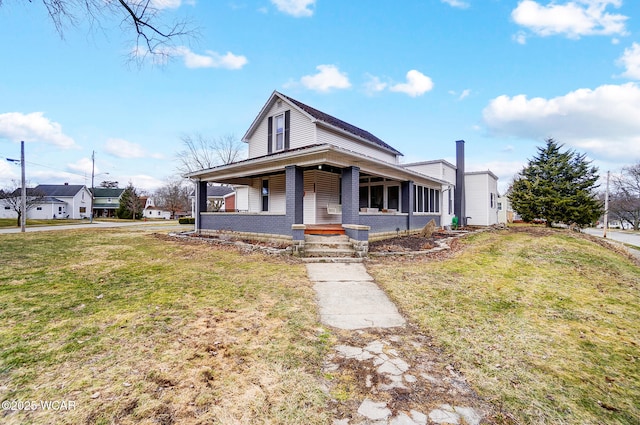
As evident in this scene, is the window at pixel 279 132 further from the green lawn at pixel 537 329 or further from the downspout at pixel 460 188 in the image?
the downspout at pixel 460 188

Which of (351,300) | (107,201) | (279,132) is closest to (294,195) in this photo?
(279,132)

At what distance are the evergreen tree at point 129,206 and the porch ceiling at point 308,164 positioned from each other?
40185mm

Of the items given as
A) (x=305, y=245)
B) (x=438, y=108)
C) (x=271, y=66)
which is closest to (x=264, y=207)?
(x=305, y=245)

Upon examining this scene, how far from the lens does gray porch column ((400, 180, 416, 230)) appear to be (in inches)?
540

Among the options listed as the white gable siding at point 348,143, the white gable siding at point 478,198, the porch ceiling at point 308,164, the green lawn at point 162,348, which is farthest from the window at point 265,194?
the white gable siding at point 478,198

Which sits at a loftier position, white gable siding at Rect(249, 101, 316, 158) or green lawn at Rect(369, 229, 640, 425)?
white gable siding at Rect(249, 101, 316, 158)

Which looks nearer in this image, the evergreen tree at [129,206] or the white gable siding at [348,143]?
the white gable siding at [348,143]

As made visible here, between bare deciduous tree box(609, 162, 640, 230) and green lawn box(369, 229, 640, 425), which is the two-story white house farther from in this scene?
bare deciduous tree box(609, 162, 640, 230)

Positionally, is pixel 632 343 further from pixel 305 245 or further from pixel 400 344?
pixel 305 245

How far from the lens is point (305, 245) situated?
913 centimetres

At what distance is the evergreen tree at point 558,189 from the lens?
19.7 m

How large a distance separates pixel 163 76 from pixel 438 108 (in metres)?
16.6

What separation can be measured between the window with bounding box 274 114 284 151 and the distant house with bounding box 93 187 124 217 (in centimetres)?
5611

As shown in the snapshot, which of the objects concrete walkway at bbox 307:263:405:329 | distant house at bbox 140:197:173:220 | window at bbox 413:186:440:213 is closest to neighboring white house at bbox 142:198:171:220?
distant house at bbox 140:197:173:220
